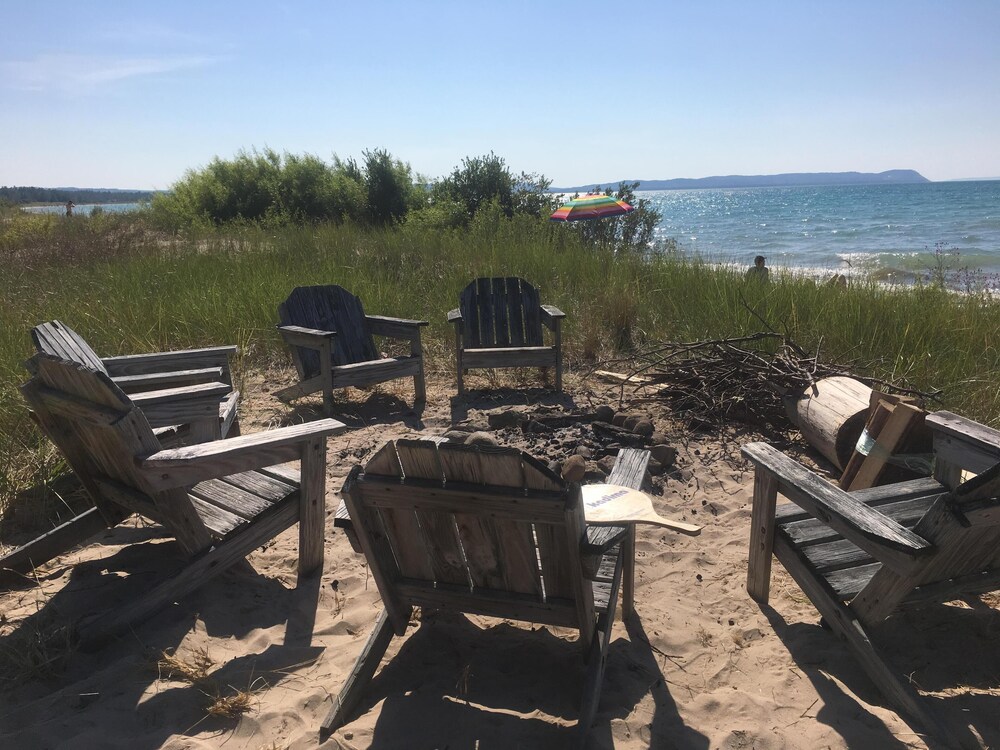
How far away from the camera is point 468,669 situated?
2.07 meters

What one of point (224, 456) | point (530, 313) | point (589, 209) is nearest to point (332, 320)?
point (530, 313)

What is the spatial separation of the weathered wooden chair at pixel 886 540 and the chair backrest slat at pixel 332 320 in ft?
11.4

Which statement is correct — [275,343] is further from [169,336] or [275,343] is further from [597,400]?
[597,400]

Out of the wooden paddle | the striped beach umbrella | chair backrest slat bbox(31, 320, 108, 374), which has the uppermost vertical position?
the striped beach umbrella

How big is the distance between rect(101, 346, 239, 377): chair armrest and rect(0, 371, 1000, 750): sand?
893 mm

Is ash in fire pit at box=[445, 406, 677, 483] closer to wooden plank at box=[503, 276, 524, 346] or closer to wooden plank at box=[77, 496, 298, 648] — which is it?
wooden plank at box=[503, 276, 524, 346]

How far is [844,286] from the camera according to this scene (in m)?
5.77

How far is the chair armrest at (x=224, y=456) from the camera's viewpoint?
2082 millimetres

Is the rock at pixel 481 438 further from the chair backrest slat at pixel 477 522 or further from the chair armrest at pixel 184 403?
the chair backrest slat at pixel 477 522

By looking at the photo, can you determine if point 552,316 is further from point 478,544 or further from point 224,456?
point 478,544

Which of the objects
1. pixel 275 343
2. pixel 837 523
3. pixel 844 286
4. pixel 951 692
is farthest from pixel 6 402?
pixel 844 286

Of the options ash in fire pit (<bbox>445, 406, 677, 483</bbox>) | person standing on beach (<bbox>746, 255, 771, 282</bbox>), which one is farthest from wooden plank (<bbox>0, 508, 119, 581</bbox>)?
person standing on beach (<bbox>746, 255, 771, 282</bbox>)

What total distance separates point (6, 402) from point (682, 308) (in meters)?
5.11

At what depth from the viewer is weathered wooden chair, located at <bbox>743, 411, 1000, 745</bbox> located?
67.4 inches
